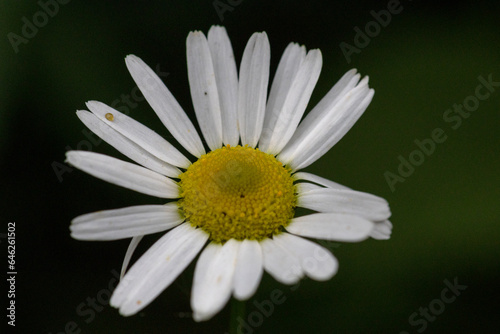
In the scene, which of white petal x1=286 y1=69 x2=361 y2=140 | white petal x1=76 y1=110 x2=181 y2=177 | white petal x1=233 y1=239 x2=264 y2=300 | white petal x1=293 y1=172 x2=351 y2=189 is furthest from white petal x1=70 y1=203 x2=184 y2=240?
white petal x1=286 y1=69 x2=361 y2=140

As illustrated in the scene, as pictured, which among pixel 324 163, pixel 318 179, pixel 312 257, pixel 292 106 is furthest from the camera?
pixel 324 163

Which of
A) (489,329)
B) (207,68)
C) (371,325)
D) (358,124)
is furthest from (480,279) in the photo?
(207,68)

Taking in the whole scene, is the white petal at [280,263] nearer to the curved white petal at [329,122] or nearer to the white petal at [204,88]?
the curved white petal at [329,122]

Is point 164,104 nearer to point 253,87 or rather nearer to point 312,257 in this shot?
point 253,87

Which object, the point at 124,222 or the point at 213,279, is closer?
the point at 213,279

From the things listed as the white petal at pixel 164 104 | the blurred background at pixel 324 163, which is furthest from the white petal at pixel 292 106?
the blurred background at pixel 324 163

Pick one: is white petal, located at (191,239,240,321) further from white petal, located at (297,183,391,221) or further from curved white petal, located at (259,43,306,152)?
curved white petal, located at (259,43,306,152)

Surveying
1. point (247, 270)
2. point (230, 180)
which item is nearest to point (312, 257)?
point (247, 270)
